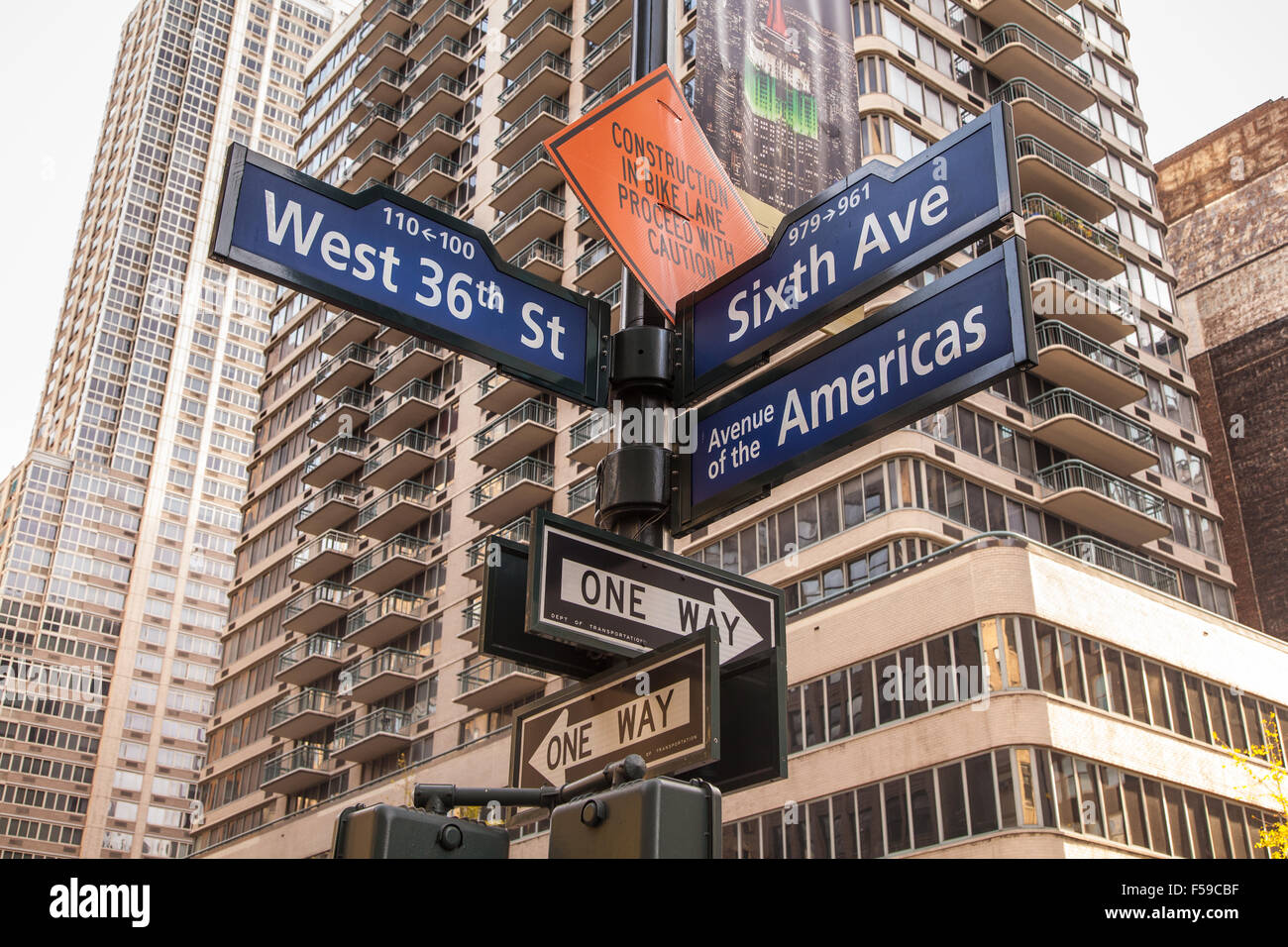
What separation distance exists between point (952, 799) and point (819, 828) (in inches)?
151

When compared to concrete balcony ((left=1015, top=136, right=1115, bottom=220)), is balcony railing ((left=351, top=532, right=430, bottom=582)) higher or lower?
lower

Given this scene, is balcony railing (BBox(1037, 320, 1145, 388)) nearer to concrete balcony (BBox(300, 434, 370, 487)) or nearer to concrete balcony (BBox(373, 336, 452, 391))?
concrete balcony (BBox(373, 336, 452, 391))

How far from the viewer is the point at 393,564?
58.7 m

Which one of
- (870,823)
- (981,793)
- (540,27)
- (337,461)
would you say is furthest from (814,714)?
(540,27)

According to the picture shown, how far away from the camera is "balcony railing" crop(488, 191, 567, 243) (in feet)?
194

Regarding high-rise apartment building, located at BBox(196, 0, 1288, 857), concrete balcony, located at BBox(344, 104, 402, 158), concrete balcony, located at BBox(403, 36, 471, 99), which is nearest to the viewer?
high-rise apartment building, located at BBox(196, 0, 1288, 857)

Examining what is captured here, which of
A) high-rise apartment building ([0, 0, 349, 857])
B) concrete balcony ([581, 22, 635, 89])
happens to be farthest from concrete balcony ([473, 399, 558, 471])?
high-rise apartment building ([0, 0, 349, 857])

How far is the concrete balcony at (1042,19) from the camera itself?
53.3 meters

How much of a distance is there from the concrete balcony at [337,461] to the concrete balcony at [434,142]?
14894 millimetres

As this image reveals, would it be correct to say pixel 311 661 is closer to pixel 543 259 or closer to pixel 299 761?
pixel 299 761

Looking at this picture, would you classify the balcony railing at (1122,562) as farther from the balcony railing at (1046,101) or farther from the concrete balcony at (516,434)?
the concrete balcony at (516,434)

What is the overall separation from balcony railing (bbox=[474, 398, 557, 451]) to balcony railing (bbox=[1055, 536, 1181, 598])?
20749 millimetres

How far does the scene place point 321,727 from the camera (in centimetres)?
6259

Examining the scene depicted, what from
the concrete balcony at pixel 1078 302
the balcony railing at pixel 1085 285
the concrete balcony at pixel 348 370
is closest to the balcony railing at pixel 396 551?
the concrete balcony at pixel 348 370
